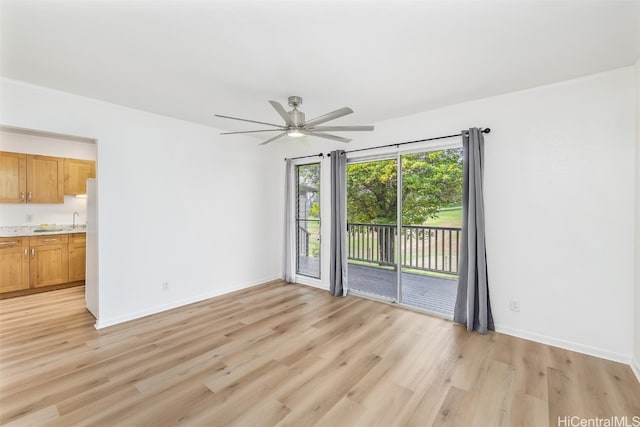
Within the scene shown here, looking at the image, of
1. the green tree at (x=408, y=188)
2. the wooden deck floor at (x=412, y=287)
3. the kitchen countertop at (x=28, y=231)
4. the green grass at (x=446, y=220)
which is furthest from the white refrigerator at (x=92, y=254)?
the green grass at (x=446, y=220)

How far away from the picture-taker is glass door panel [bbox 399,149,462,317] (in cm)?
383

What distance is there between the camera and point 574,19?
1762mm

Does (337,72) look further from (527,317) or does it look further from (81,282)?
(81,282)

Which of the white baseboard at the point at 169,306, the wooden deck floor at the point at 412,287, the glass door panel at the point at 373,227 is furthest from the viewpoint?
the glass door panel at the point at 373,227

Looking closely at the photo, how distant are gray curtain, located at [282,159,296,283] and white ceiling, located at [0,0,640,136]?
2012mm

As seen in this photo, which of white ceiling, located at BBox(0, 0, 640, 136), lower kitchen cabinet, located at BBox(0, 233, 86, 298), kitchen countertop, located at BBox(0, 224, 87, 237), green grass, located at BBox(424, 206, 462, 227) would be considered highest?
white ceiling, located at BBox(0, 0, 640, 136)

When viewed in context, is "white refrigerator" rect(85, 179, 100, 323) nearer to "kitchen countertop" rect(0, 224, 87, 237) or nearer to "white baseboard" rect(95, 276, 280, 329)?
"white baseboard" rect(95, 276, 280, 329)

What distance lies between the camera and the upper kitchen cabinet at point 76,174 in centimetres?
463

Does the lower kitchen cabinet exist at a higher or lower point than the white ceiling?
lower

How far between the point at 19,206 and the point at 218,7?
17.2 feet

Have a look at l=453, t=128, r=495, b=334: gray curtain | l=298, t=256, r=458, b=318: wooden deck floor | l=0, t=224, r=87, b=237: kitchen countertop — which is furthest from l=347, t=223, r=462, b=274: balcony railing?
l=0, t=224, r=87, b=237: kitchen countertop

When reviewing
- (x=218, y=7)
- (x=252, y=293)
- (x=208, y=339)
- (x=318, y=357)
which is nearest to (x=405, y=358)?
(x=318, y=357)

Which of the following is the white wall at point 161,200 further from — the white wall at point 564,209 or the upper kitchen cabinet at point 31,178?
the white wall at point 564,209

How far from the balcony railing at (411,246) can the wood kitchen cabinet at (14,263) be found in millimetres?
5414
